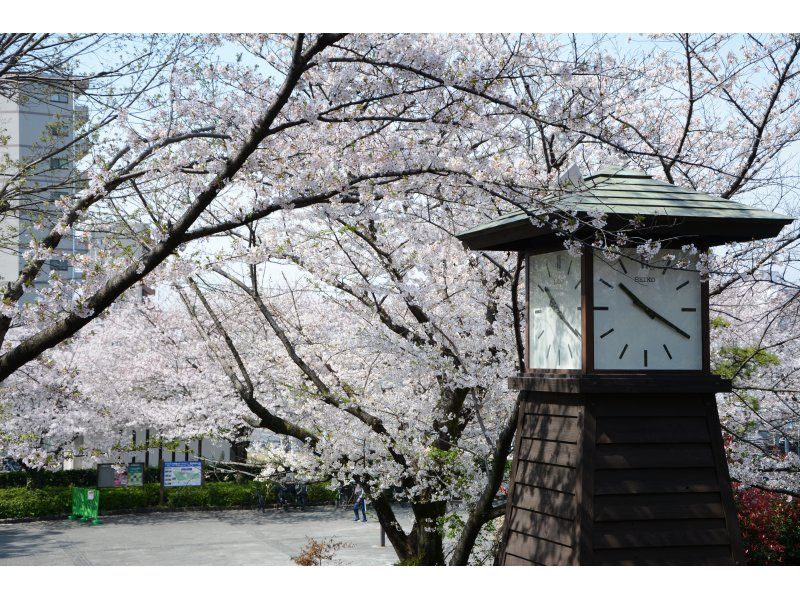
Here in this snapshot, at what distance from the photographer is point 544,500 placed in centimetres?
336

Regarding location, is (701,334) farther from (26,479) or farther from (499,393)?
(26,479)

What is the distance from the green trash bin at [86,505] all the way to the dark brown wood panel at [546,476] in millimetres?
11985

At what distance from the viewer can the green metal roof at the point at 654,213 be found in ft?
10.5

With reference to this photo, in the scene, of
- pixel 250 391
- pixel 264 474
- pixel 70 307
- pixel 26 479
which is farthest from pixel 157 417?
pixel 70 307

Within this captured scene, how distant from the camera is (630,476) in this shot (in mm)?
3156

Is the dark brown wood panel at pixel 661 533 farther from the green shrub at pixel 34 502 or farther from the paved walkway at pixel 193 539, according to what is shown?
the green shrub at pixel 34 502

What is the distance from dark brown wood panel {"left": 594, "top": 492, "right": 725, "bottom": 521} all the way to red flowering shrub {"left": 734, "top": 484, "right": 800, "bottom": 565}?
368 centimetres

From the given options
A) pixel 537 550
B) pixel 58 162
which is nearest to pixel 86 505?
pixel 58 162

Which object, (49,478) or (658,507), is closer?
(658,507)

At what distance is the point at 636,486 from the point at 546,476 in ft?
1.27

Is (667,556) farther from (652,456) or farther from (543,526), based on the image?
(543,526)

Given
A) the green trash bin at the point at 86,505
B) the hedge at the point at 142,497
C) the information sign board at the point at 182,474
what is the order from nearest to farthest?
the green trash bin at the point at 86,505 → the hedge at the point at 142,497 → the information sign board at the point at 182,474

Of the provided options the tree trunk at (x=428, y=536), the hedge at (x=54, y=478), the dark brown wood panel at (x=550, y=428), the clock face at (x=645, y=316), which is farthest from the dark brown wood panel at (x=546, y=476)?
the hedge at (x=54, y=478)

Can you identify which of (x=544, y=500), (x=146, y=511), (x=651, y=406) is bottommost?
(x=146, y=511)
